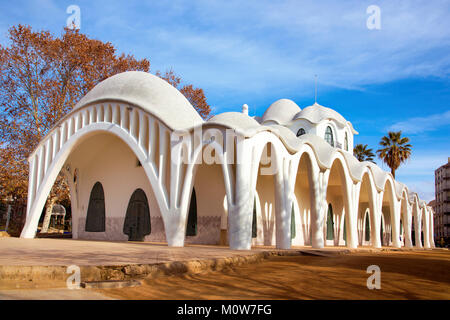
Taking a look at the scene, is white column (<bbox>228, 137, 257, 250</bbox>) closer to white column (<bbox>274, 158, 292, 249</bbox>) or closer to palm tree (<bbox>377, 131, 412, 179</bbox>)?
white column (<bbox>274, 158, 292, 249</bbox>)

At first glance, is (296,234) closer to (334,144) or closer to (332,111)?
(334,144)

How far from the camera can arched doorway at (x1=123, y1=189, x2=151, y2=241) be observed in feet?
69.5

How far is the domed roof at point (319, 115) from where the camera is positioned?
28.2m

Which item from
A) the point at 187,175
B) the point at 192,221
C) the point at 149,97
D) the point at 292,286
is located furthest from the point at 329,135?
the point at 292,286

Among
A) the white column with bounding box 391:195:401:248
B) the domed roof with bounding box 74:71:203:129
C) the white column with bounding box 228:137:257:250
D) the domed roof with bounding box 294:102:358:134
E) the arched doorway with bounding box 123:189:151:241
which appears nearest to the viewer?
the white column with bounding box 228:137:257:250

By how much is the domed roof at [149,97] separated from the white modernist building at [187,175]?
0.17 ft

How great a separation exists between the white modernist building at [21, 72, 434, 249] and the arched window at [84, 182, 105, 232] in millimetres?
56

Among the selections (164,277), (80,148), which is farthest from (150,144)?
(164,277)

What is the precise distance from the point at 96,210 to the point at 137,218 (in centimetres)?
310

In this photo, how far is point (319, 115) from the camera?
28.5 m

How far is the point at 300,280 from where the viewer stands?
24.3 ft

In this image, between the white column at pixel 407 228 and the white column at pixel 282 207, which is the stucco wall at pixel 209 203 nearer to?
the white column at pixel 282 207

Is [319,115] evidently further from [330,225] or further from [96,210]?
[96,210]

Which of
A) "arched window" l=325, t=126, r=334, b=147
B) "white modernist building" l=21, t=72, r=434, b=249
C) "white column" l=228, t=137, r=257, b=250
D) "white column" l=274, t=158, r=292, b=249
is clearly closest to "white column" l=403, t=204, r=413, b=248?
"white modernist building" l=21, t=72, r=434, b=249
